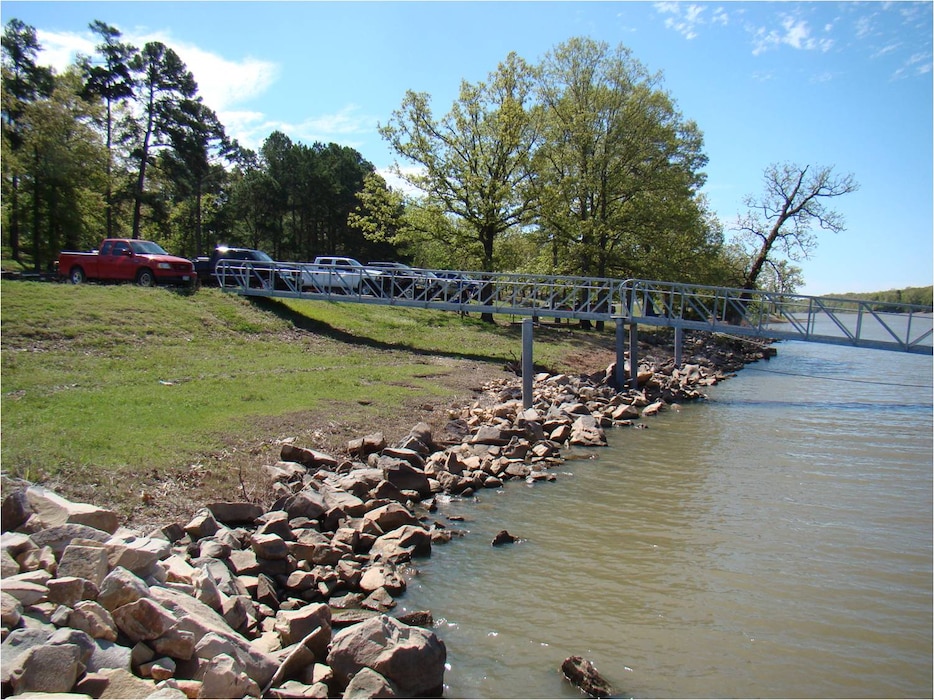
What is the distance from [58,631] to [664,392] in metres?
22.3

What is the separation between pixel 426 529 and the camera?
34.1 ft

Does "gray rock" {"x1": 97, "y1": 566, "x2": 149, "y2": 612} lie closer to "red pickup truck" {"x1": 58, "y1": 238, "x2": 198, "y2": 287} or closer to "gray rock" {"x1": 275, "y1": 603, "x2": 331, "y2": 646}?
"gray rock" {"x1": 275, "y1": 603, "x2": 331, "y2": 646}

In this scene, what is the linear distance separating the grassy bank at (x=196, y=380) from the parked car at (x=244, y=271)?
4.90 feet

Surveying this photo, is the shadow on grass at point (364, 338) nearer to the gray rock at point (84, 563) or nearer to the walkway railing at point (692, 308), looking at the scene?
the walkway railing at point (692, 308)

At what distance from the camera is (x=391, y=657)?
6.09 m

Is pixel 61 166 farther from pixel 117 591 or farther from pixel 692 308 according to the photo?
pixel 117 591

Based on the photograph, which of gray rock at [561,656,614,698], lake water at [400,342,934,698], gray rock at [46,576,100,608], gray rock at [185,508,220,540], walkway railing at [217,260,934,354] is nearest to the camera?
gray rock at [46,576,100,608]

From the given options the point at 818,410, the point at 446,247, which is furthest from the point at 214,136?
the point at 818,410

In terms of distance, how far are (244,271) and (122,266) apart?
5.23 m

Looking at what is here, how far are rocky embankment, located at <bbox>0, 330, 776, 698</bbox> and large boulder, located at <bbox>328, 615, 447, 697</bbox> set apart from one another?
0.01 m

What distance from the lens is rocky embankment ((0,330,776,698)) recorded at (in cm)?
523

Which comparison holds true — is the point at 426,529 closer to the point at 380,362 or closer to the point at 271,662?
the point at 271,662

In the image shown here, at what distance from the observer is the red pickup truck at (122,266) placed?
90.1ft

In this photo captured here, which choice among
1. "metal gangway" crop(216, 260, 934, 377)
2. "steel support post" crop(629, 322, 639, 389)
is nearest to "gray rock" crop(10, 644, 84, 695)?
"metal gangway" crop(216, 260, 934, 377)
